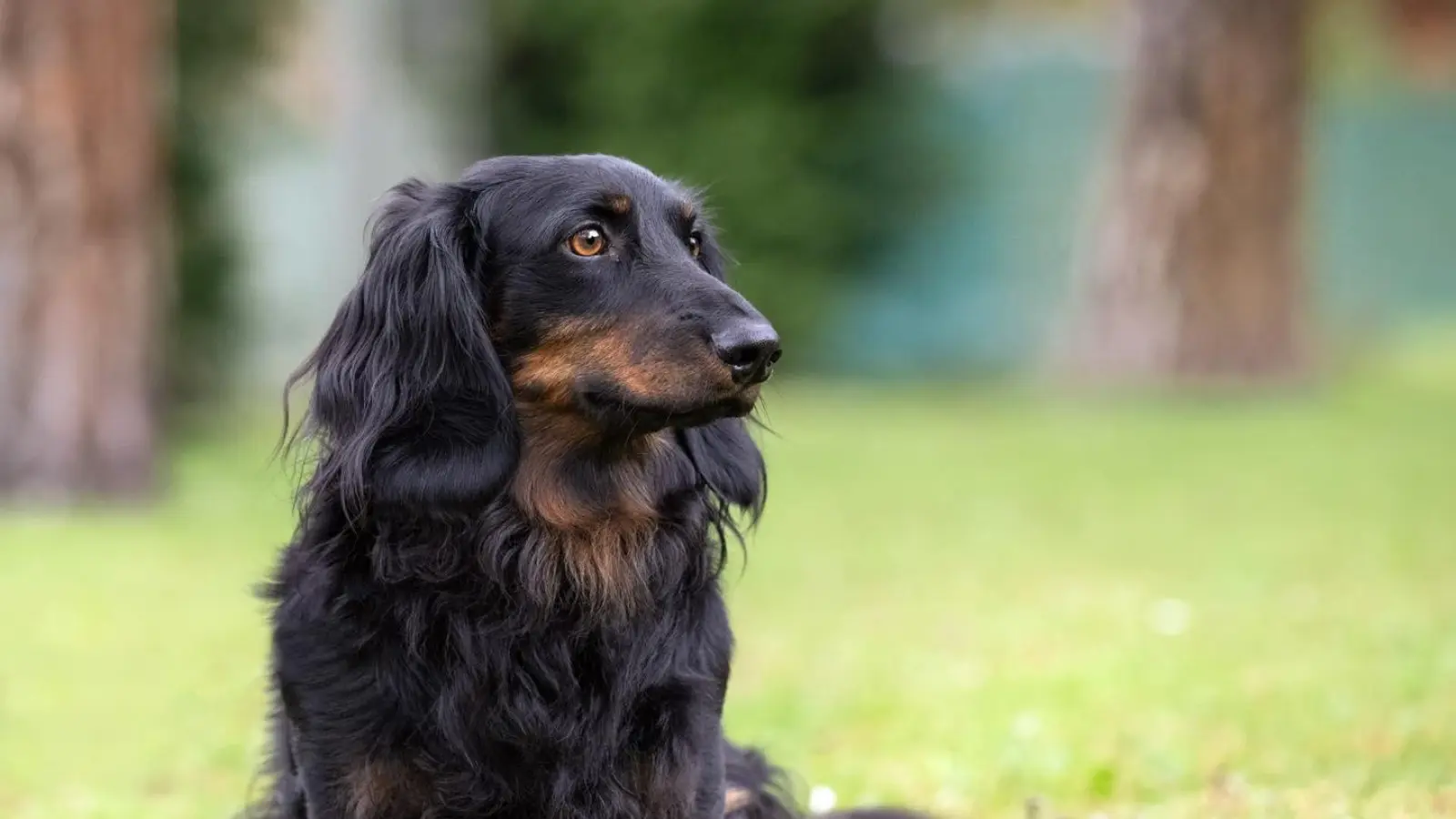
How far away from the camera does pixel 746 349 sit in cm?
408

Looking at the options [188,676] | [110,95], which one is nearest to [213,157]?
[110,95]

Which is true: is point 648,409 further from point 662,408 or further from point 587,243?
point 587,243

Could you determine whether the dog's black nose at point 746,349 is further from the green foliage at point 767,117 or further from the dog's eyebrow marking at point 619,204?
the green foliage at point 767,117

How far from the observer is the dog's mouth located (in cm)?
412

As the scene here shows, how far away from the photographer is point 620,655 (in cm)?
417

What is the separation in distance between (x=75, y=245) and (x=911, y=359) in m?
12.5

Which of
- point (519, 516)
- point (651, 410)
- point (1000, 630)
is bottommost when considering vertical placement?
point (1000, 630)

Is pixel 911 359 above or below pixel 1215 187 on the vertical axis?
below

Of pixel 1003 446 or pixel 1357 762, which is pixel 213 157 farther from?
pixel 1357 762

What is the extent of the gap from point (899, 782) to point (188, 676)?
324cm

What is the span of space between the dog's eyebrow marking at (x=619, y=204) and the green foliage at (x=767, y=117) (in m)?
15.1

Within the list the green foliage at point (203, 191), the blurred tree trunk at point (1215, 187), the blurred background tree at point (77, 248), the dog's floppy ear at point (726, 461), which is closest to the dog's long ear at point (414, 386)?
the dog's floppy ear at point (726, 461)

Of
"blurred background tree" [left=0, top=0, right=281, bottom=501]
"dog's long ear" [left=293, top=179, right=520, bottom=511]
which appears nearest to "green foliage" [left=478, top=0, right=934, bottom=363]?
"blurred background tree" [left=0, top=0, right=281, bottom=501]

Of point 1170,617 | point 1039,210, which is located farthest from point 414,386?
point 1039,210
